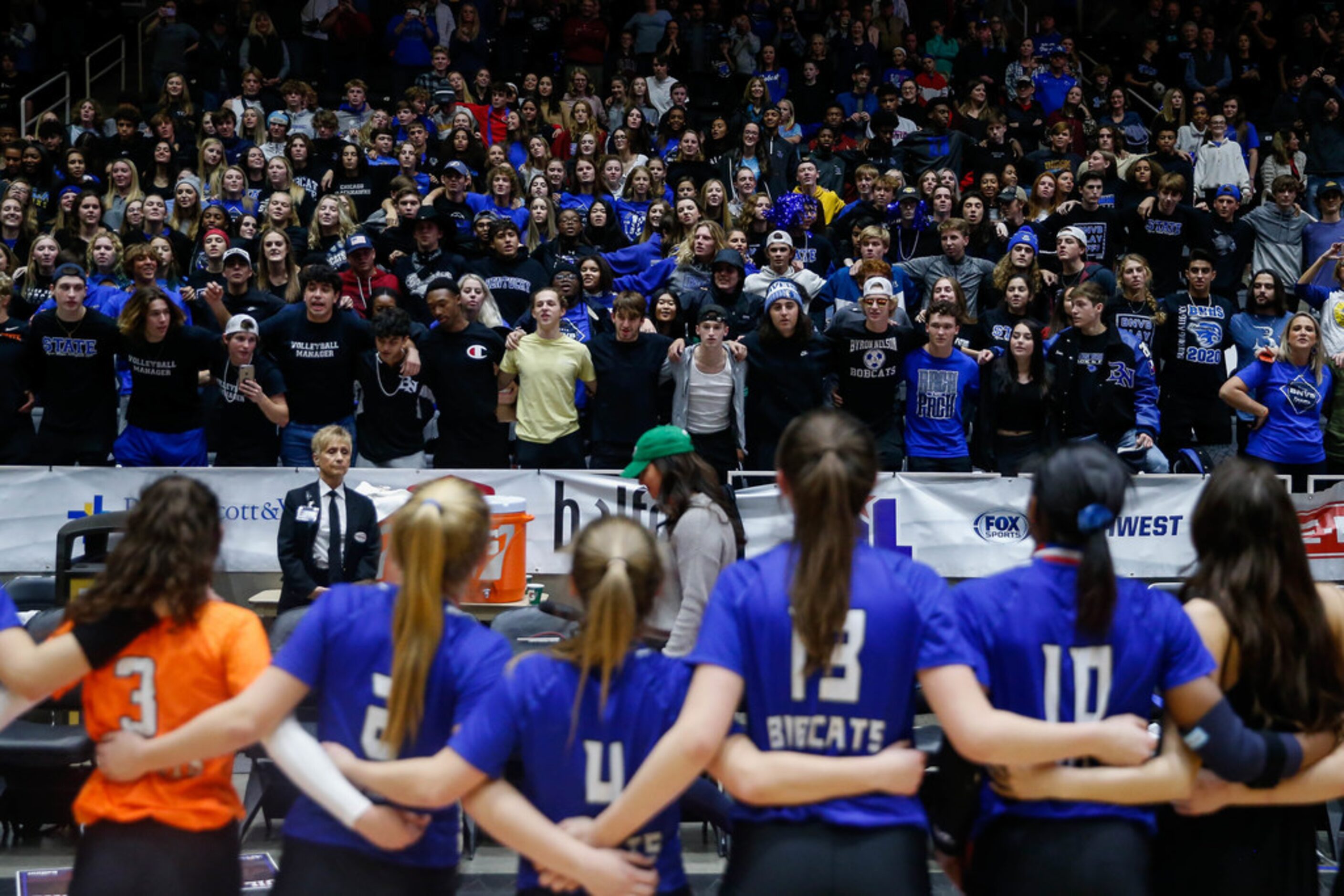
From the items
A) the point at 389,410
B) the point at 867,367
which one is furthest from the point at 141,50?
the point at 867,367

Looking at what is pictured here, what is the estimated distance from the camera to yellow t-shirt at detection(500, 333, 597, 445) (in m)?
Result: 9.65

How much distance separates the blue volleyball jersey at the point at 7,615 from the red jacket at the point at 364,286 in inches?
294

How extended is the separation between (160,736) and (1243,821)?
2.65 meters

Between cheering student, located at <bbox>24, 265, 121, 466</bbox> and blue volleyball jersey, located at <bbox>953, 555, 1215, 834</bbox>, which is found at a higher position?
cheering student, located at <bbox>24, 265, 121, 466</bbox>

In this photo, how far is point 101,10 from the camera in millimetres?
19484

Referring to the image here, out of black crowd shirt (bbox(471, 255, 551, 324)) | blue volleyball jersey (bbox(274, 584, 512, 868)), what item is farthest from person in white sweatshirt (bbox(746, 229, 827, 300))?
blue volleyball jersey (bbox(274, 584, 512, 868))

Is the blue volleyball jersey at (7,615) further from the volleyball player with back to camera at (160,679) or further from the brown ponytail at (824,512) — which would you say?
the brown ponytail at (824,512)

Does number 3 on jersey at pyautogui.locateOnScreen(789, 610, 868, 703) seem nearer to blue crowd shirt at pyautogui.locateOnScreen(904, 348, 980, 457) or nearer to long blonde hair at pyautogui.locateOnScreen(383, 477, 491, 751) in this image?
long blonde hair at pyautogui.locateOnScreen(383, 477, 491, 751)

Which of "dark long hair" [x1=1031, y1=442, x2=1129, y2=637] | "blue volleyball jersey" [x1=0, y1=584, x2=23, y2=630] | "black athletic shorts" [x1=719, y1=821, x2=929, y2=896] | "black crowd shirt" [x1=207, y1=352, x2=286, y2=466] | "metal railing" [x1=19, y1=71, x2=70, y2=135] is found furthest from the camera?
"metal railing" [x1=19, y1=71, x2=70, y2=135]

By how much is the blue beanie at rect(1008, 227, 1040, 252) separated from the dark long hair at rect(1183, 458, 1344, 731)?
25.7 ft

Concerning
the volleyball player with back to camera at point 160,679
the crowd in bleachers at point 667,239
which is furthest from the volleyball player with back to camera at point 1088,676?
the crowd in bleachers at point 667,239

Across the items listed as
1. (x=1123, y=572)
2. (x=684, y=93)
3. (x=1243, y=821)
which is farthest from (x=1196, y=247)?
(x=1243, y=821)

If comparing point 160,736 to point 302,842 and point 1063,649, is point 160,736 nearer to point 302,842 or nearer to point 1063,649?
point 302,842

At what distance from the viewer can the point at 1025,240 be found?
36.2 feet
